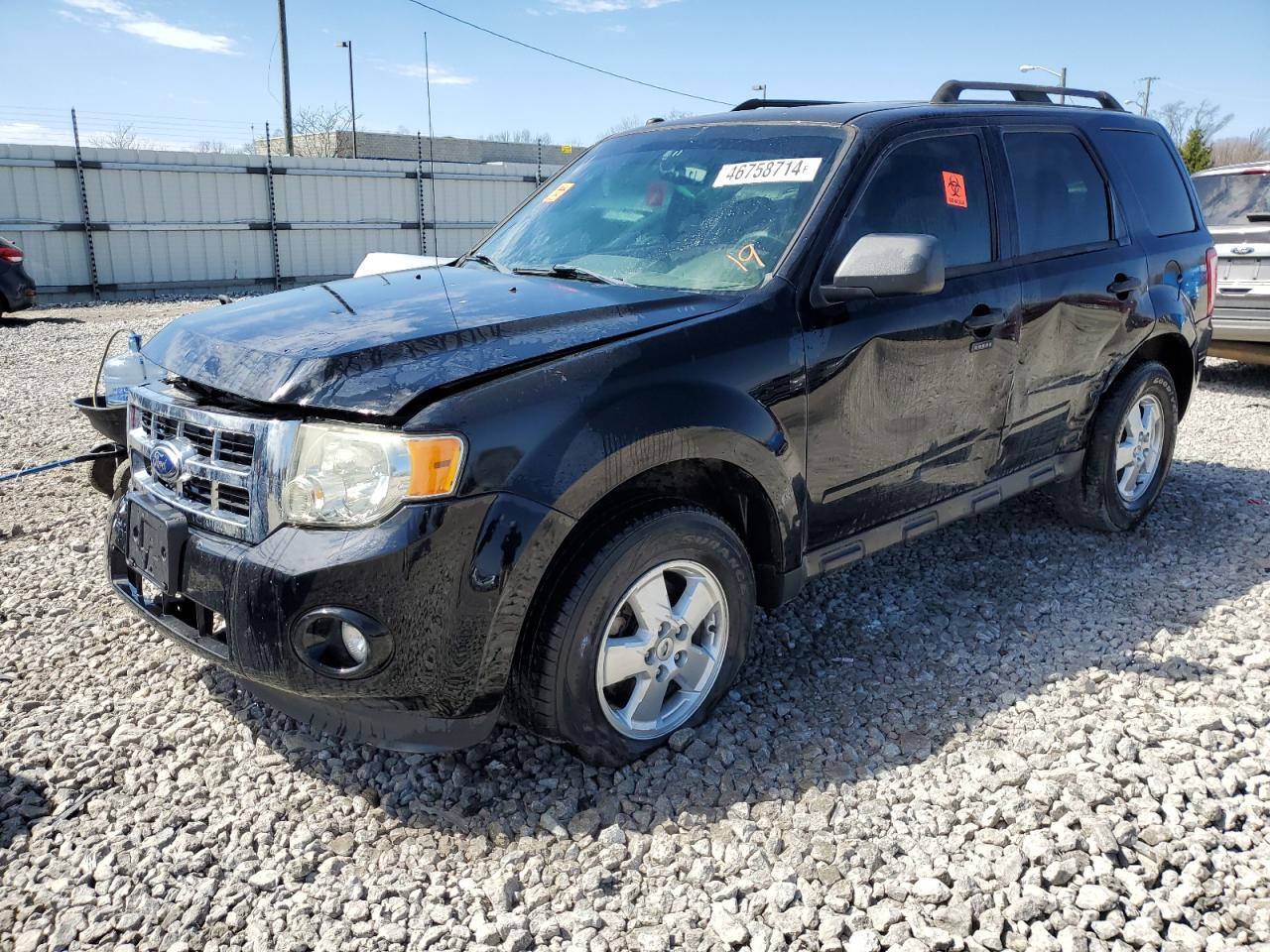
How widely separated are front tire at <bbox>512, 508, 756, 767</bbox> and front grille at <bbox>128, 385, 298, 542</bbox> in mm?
800

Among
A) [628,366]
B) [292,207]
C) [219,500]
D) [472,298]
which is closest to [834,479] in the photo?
[628,366]

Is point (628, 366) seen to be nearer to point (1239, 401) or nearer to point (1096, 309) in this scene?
point (1096, 309)

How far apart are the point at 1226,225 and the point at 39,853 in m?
9.30

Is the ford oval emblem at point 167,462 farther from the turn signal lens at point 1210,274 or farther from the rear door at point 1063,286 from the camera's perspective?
the turn signal lens at point 1210,274

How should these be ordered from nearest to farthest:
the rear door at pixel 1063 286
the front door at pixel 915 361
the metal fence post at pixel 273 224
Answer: the front door at pixel 915 361, the rear door at pixel 1063 286, the metal fence post at pixel 273 224

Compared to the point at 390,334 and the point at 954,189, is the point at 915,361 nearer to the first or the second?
the point at 954,189

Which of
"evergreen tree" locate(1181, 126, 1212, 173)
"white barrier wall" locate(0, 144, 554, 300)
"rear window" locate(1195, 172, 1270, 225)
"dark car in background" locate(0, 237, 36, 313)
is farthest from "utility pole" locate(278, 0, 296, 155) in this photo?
"evergreen tree" locate(1181, 126, 1212, 173)

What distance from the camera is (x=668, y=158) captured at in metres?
3.75

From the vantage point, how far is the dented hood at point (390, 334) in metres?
2.44

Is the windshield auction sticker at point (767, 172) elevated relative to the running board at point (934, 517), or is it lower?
elevated

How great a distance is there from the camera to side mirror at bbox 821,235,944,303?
298 cm

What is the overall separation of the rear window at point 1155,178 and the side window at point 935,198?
1233 millimetres

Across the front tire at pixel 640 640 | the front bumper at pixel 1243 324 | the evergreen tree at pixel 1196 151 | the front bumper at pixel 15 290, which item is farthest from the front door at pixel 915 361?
the evergreen tree at pixel 1196 151

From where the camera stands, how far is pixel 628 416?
8.65 ft
